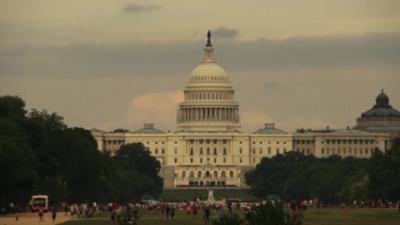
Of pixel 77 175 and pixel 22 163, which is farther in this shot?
pixel 77 175

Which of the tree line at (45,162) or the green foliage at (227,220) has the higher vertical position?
the tree line at (45,162)

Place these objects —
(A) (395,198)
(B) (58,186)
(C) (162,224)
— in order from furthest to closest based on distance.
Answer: (A) (395,198)
(B) (58,186)
(C) (162,224)

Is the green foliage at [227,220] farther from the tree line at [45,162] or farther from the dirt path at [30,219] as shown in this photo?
the tree line at [45,162]

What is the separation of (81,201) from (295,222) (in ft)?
267

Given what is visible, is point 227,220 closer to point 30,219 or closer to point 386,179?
point 30,219

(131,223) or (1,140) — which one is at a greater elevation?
(1,140)

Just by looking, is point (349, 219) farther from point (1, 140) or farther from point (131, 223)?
point (131, 223)

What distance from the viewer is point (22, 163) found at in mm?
124438

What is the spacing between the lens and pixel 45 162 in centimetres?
14375

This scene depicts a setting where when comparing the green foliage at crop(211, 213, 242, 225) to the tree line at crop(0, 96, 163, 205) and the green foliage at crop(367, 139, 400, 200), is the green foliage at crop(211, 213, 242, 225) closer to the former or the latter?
the tree line at crop(0, 96, 163, 205)

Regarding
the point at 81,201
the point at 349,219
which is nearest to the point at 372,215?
the point at 349,219

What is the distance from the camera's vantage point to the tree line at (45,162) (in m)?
124

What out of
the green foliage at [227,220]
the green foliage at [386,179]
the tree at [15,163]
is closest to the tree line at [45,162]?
the tree at [15,163]

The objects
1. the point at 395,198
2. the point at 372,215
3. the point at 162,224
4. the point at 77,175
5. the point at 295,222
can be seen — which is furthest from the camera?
the point at 395,198
